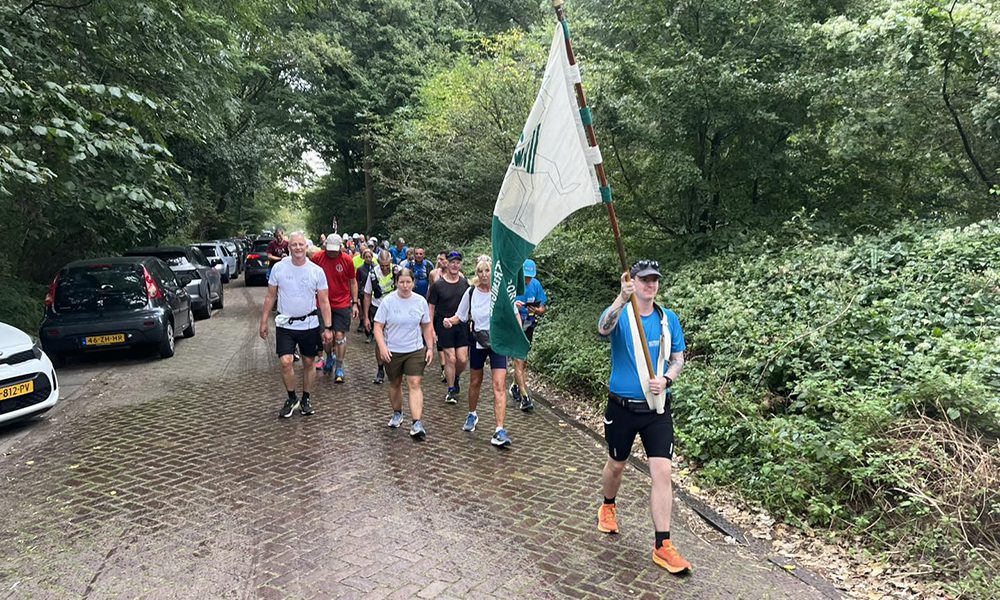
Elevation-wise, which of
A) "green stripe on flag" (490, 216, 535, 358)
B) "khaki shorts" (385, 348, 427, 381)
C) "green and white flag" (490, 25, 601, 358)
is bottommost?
"khaki shorts" (385, 348, 427, 381)

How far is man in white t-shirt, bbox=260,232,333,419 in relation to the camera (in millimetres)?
6688

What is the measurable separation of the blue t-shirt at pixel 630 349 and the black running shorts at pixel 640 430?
0.13 meters

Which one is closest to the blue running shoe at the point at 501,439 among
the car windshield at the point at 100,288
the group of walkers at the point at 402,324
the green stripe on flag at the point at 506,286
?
the group of walkers at the point at 402,324

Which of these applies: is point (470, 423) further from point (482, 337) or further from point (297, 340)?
point (297, 340)

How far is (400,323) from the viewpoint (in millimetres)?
6020

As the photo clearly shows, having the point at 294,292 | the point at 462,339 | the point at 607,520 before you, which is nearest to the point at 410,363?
the point at 462,339

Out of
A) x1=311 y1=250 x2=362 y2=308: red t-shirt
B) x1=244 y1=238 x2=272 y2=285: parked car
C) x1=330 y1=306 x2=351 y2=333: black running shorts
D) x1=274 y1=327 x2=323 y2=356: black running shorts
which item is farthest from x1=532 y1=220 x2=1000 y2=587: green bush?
x1=244 y1=238 x2=272 y2=285: parked car

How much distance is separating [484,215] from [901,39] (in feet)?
38.1

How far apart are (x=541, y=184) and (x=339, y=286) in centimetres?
479

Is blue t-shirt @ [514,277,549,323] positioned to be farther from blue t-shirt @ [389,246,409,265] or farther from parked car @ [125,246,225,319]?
parked car @ [125,246,225,319]

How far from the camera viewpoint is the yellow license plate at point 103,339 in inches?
362

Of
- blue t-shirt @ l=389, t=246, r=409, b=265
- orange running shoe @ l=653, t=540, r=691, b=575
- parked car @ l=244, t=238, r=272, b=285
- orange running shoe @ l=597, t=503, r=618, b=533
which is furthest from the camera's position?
parked car @ l=244, t=238, r=272, b=285

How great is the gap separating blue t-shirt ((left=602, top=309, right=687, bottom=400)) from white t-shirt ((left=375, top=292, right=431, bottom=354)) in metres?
2.52

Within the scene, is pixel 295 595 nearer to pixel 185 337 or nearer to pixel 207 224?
pixel 185 337
